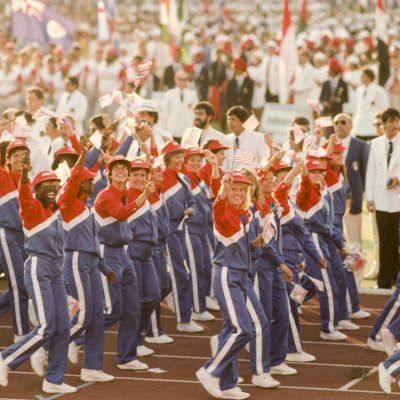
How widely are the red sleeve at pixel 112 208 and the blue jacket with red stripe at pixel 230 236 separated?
89 centimetres

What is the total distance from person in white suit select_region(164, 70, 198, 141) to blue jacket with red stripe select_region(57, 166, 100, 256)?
46.1 feet

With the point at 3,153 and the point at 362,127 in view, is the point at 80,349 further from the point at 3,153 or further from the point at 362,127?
the point at 362,127

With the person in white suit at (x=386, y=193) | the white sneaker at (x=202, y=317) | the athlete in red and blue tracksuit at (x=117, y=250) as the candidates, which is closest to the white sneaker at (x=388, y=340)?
the athlete in red and blue tracksuit at (x=117, y=250)

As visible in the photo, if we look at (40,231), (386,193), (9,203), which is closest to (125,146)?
(9,203)

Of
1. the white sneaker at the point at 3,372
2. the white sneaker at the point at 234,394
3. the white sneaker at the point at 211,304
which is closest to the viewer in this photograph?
the white sneaker at the point at 3,372

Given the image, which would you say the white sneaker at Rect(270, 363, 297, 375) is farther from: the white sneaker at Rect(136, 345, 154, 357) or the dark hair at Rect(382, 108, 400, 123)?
the dark hair at Rect(382, 108, 400, 123)

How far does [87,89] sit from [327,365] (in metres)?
18.2

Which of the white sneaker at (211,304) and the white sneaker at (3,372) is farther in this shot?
the white sneaker at (211,304)

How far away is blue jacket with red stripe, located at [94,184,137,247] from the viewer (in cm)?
1402

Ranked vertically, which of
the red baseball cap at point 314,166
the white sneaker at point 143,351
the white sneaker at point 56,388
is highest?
the red baseball cap at point 314,166

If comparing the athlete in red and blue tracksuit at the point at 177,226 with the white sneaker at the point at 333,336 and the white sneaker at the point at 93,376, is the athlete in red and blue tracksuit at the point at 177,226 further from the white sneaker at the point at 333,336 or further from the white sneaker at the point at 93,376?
the white sneaker at the point at 93,376

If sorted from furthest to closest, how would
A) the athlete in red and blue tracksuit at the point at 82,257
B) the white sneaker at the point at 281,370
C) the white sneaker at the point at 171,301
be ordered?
the white sneaker at the point at 171,301 → the white sneaker at the point at 281,370 → the athlete in red and blue tracksuit at the point at 82,257

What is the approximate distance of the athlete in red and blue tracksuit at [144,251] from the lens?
14.7 metres

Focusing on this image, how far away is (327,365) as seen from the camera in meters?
14.8
